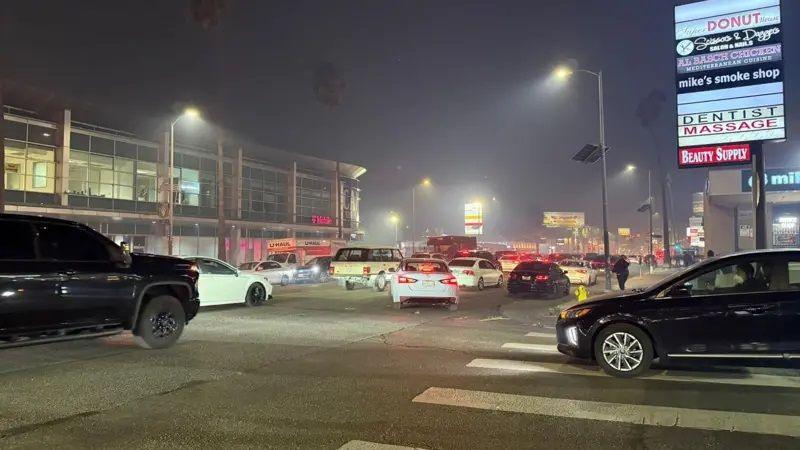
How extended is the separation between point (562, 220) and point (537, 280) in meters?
57.0

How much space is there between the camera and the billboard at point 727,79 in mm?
14781

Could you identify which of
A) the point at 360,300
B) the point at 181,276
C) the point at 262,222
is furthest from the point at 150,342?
the point at 262,222

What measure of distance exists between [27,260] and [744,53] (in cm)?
1631

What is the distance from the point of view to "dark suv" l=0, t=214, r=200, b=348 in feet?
25.8

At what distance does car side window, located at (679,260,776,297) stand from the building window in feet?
129

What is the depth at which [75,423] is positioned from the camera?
567 cm

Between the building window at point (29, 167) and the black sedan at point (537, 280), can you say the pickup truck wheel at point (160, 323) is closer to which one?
the black sedan at point (537, 280)

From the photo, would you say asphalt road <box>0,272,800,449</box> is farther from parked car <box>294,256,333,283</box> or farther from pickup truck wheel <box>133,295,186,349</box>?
parked car <box>294,256,333,283</box>

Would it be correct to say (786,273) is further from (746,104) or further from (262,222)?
(262,222)

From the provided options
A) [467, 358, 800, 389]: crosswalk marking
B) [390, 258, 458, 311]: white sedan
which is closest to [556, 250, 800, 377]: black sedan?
[467, 358, 800, 389]: crosswalk marking

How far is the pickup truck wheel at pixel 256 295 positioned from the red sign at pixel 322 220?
44.3m

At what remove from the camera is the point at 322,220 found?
62688 millimetres

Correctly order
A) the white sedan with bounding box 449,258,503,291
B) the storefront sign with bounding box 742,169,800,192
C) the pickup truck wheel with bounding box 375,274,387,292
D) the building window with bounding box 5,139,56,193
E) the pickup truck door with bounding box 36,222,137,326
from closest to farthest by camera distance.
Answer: the pickup truck door with bounding box 36,222,137,326
the pickup truck wheel with bounding box 375,274,387,292
the white sedan with bounding box 449,258,503,291
the storefront sign with bounding box 742,169,800,192
the building window with bounding box 5,139,56,193

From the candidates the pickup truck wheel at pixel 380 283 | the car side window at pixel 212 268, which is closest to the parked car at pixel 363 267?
the pickup truck wheel at pixel 380 283
